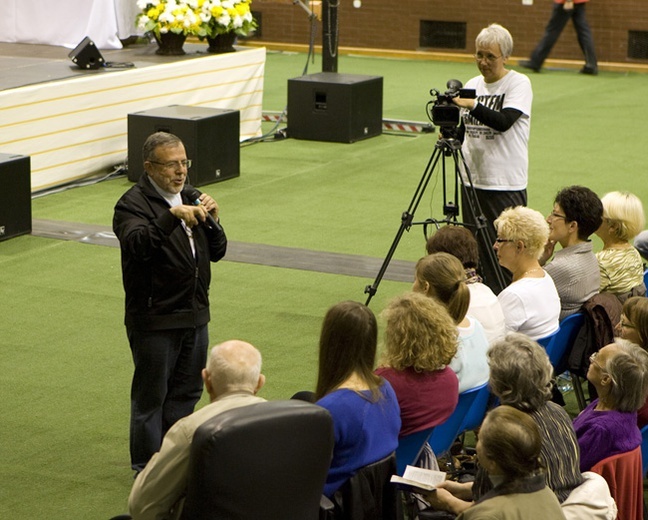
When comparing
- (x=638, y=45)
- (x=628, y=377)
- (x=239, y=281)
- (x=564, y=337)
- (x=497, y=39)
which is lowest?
(x=239, y=281)

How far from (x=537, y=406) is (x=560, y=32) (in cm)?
1609

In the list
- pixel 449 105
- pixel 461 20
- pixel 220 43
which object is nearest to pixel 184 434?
pixel 449 105

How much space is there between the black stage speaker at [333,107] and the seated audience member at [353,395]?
9.22 m

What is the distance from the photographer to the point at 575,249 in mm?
5793

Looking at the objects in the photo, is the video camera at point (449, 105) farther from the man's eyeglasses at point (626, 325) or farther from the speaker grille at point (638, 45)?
the speaker grille at point (638, 45)

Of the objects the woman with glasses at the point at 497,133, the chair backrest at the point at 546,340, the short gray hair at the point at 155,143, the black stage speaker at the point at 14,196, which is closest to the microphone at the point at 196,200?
the short gray hair at the point at 155,143

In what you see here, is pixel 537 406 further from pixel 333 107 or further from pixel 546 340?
pixel 333 107

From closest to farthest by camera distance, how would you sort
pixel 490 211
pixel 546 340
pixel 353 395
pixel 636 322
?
pixel 353 395 → pixel 636 322 → pixel 546 340 → pixel 490 211

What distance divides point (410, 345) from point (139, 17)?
937 centimetres

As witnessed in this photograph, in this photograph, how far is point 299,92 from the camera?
44.1 feet

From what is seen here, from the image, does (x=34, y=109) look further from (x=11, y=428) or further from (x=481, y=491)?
(x=481, y=491)

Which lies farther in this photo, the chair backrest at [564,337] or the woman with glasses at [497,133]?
the woman with glasses at [497,133]

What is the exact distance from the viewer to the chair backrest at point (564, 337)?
17.9 ft

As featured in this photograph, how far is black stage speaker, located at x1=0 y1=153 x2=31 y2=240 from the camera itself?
9016 mm
